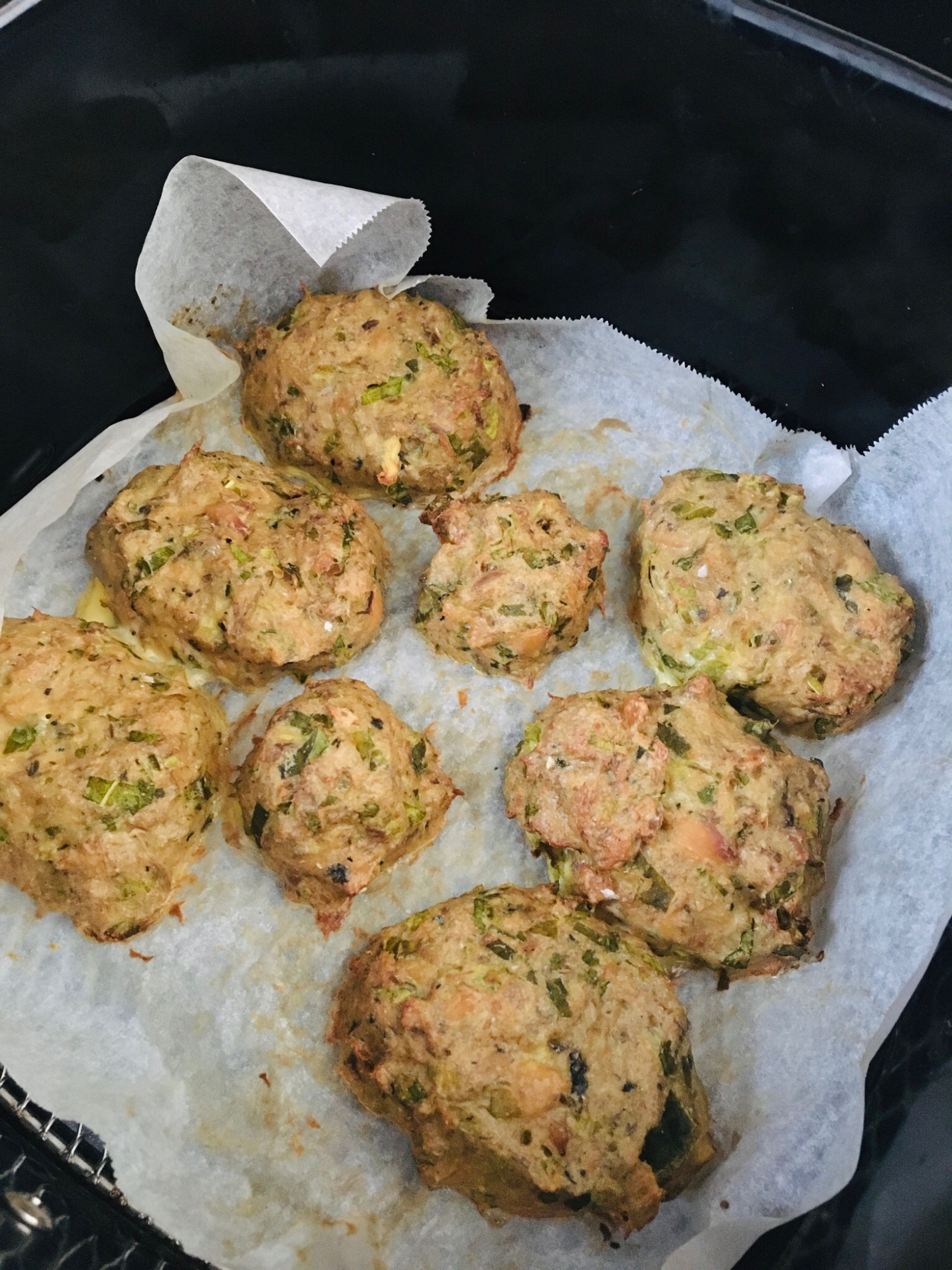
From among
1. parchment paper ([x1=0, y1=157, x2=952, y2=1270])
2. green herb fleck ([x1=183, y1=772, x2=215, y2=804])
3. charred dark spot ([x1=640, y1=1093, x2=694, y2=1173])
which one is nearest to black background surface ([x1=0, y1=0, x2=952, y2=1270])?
parchment paper ([x1=0, y1=157, x2=952, y2=1270])

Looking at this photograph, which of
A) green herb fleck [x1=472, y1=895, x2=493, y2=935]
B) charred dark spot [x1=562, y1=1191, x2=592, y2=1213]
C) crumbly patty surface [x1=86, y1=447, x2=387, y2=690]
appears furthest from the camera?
crumbly patty surface [x1=86, y1=447, x2=387, y2=690]

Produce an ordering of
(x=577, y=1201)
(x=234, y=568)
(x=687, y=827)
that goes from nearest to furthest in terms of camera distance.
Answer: (x=577, y=1201) < (x=687, y=827) < (x=234, y=568)

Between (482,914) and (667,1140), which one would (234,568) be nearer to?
(482,914)


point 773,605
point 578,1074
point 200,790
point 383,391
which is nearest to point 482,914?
point 578,1074

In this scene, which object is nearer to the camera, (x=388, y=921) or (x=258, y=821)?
(x=258, y=821)

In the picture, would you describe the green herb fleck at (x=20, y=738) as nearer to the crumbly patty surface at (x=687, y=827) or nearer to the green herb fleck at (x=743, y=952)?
the crumbly patty surface at (x=687, y=827)

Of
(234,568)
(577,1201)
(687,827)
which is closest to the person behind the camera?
(577,1201)

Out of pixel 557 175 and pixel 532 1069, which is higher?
pixel 557 175

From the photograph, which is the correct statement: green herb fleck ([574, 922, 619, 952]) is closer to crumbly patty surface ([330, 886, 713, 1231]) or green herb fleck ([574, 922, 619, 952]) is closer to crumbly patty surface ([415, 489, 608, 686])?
crumbly patty surface ([330, 886, 713, 1231])
